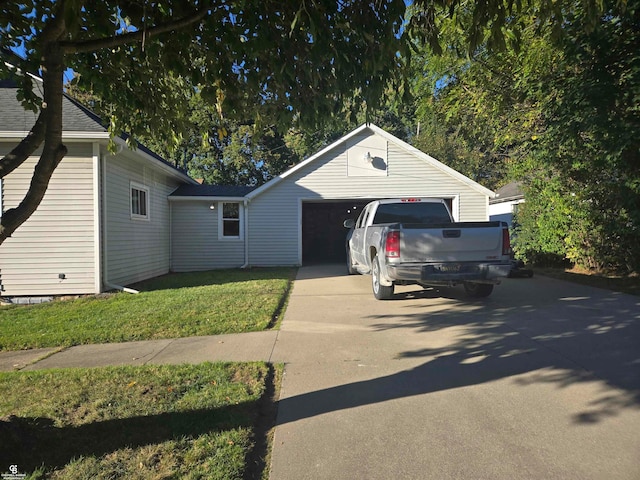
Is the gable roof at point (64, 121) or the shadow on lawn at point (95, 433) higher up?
the gable roof at point (64, 121)

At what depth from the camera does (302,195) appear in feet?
53.2

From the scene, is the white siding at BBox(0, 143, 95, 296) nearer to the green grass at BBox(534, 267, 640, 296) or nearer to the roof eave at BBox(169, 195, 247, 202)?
the roof eave at BBox(169, 195, 247, 202)

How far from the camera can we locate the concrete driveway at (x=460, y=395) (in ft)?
9.78

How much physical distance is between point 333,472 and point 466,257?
5.60 meters

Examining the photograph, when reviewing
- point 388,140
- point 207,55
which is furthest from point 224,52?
point 388,140

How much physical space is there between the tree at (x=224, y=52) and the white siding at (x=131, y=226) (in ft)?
21.6

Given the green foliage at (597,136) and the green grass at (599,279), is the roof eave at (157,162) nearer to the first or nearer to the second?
the green foliage at (597,136)


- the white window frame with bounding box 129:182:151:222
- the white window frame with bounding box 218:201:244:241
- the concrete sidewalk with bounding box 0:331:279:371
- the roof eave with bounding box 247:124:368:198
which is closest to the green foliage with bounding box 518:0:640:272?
the roof eave with bounding box 247:124:368:198

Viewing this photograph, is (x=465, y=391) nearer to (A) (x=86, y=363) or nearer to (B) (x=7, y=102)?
(A) (x=86, y=363)

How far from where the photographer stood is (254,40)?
356 centimetres

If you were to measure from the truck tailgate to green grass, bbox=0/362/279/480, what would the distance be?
384cm

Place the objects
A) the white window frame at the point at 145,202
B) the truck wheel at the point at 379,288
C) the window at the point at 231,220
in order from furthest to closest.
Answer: the window at the point at 231,220, the white window frame at the point at 145,202, the truck wheel at the point at 379,288

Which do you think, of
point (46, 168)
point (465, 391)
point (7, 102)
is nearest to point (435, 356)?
point (465, 391)

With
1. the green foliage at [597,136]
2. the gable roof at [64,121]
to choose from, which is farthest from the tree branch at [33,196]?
the green foliage at [597,136]
